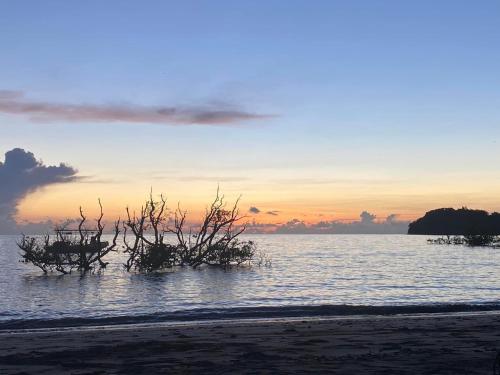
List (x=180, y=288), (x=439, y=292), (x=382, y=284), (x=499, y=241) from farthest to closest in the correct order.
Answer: (x=499, y=241), (x=382, y=284), (x=180, y=288), (x=439, y=292)

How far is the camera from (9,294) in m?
38.9

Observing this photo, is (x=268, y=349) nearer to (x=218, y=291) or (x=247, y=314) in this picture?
(x=247, y=314)

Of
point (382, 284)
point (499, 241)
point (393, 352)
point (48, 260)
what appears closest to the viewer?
point (393, 352)

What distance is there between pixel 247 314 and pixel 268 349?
449 inches

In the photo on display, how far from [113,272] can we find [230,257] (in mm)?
12270

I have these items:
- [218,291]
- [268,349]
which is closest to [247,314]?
[268,349]

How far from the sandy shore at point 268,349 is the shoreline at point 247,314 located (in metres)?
3.91

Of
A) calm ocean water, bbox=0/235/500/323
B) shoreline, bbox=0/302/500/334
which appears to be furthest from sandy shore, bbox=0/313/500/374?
calm ocean water, bbox=0/235/500/323

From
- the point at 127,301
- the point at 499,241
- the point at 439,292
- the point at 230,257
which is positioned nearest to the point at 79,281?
the point at 127,301

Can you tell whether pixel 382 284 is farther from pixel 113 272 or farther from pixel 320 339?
pixel 320 339

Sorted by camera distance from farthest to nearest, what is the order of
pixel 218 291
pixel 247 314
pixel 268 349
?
pixel 218 291 < pixel 247 314 < pixel 268 349

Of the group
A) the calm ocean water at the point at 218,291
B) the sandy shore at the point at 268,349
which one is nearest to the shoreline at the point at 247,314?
the calm ocean water at the point at 218,291

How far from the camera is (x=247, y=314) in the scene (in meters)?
25.4

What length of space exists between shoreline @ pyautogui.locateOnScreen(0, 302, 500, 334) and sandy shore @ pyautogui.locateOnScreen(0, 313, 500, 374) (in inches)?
154
